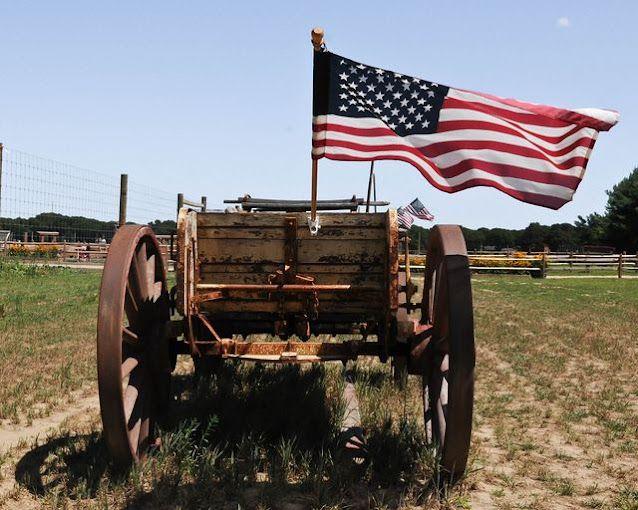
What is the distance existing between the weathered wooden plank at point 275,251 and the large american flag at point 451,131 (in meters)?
0.56

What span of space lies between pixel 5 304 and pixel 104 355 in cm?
831

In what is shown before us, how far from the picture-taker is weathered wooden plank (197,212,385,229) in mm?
3914

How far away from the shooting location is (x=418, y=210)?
724 inches

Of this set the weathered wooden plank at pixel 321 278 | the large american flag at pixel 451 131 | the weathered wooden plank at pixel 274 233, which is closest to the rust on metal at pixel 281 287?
the weathered wooden plank at pixel 321 278

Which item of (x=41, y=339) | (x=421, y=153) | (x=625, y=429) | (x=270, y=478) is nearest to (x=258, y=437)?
(x=270, y=478)

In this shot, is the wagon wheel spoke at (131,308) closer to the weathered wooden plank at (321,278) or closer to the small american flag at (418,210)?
the weathered wooden plank at (321,278)

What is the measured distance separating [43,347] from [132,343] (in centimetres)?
413

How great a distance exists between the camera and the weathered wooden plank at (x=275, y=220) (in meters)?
3.91

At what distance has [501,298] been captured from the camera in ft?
54.1

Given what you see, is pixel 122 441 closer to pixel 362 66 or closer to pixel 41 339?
pixel 362 66

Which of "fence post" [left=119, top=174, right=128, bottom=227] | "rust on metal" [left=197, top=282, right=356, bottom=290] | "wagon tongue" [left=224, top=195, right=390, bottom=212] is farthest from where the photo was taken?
"fence post" [left=119, top=174, right=128, bottom=227]

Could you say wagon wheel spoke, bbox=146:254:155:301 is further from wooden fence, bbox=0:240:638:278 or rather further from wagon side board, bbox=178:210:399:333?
wooden fence, bbox=0:240:638:278

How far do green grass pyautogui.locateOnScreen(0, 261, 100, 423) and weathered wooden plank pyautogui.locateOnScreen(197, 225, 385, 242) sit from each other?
200cm

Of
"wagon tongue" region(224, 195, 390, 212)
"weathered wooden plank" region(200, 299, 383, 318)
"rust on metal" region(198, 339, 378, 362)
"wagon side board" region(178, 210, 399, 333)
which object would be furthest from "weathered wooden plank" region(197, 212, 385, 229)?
"wagon tongue" region(224, 195, 390, 212)
